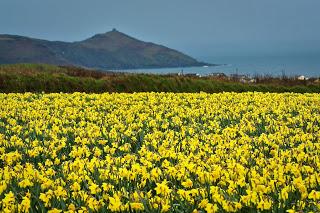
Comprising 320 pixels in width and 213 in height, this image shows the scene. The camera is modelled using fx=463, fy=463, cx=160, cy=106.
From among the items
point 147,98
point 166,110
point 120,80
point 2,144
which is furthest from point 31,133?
point 120,80

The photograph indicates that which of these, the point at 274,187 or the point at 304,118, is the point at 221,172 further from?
the point at 304,118

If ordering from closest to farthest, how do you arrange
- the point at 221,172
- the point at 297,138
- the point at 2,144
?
the point at 221,172 → the point at 297,138 → the point at 2,144

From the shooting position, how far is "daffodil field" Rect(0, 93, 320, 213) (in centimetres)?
477

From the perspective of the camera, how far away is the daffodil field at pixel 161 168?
188 inches

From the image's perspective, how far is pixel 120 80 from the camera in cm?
2505

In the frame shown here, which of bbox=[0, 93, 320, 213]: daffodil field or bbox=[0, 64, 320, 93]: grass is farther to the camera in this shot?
bbox=[0, 64, 320, 93]: grass

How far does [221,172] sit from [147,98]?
11.3 metres

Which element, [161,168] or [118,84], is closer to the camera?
[161,168]

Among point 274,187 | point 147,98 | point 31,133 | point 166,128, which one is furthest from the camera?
point 147,98

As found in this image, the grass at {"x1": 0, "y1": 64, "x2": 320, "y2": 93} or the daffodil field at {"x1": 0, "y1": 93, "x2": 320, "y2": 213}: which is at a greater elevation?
the grass at {"x1": 0, "y1": 64, "x2": 320, "y2": 93}

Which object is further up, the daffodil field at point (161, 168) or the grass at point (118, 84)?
the grass at point (118, 84)

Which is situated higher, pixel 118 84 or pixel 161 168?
pixel 118 84

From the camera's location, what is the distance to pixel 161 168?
681 centimetres

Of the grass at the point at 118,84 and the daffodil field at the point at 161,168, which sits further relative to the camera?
the grass at the point at 118,84
